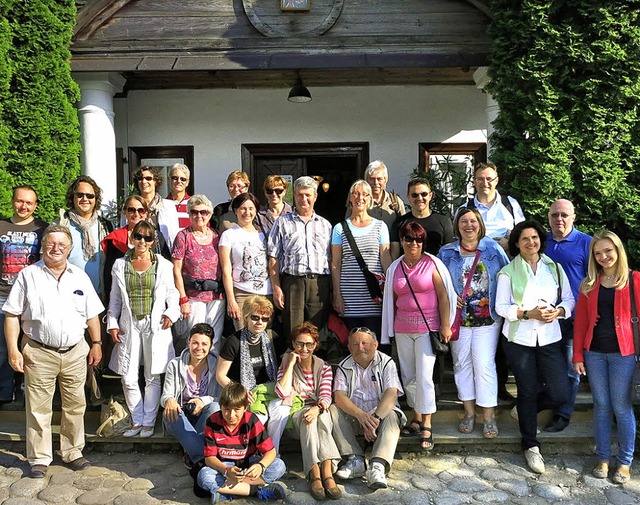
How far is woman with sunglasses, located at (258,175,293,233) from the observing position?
5.27 meters

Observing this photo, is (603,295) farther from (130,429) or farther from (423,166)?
(423,166)

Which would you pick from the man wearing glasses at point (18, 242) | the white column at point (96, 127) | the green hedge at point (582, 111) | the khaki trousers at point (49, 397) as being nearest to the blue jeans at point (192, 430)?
the khaki trousers at point (49, 397)

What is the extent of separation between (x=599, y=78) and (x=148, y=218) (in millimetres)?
4533

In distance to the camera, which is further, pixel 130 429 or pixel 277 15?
pixel 277 15

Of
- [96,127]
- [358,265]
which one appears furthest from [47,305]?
[96,127]

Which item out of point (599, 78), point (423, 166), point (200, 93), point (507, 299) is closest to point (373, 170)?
point (507, 299)

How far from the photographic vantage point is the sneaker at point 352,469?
4.27 m

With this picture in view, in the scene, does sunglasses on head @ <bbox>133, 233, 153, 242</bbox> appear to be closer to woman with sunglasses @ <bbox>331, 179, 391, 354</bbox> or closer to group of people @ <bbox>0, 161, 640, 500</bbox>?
group of people @ <bbox>0, 161, 640, 500</bbox>

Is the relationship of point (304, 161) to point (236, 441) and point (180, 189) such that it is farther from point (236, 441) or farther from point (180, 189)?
point (236, 441)

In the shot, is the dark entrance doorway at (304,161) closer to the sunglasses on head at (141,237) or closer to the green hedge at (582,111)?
the green hedge at (582,111)

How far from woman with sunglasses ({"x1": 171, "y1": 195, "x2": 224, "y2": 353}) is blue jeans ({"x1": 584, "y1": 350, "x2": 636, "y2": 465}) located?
2883 mm

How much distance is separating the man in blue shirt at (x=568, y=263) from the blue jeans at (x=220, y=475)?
7.29 ft

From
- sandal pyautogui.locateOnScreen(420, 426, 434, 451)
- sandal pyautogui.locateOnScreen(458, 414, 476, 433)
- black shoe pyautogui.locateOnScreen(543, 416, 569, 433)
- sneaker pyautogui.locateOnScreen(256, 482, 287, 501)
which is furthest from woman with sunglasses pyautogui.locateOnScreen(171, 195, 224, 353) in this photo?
black shoe pyautogui.locateOnScreen(543, 416, 569, 433)

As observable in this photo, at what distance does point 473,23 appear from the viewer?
741 cm
